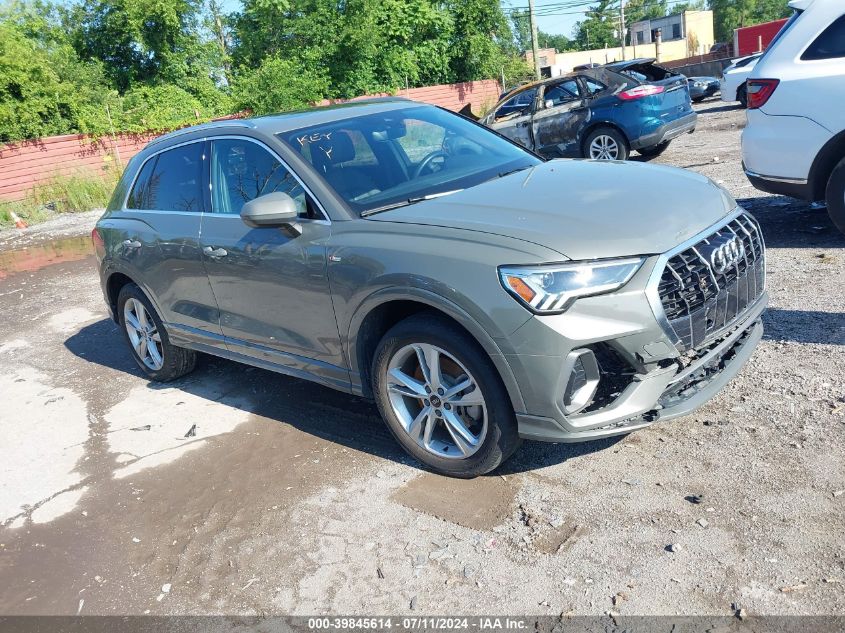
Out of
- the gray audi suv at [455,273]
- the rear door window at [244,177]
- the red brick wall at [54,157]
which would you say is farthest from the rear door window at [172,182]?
the red brick wall at [54,157]

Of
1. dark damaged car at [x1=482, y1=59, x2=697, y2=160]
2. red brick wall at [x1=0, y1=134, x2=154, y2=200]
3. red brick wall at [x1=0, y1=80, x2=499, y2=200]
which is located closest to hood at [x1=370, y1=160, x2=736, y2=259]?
dark damaged car at [x1=482, y1=59, x2=697, y2=160]

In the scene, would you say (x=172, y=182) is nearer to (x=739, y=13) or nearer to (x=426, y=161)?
(x=426, y=161)

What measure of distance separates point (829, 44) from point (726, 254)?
3463 mm

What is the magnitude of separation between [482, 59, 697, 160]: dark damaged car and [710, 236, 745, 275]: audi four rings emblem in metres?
8.25

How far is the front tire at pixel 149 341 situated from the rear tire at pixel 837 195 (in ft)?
17.1

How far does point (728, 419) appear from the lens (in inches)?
153

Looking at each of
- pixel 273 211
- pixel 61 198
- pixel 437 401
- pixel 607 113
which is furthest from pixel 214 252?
pixel 61 198

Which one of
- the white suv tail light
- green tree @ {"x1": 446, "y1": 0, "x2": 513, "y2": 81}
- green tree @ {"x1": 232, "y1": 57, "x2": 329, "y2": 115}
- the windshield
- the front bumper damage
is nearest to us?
the front bumper damage

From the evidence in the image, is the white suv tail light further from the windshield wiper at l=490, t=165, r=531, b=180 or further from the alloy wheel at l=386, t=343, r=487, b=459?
the alloy wheel at l=386, t=343, r=487, b=459

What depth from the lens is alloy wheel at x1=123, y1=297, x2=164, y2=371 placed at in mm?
5836

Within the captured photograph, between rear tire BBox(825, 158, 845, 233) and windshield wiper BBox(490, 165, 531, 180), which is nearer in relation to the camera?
windshield wiper BBox(490, 165, 531, 180)

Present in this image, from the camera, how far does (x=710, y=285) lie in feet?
11.1

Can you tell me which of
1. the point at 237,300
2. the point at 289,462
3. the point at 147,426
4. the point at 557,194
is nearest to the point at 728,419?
the point at 557,194

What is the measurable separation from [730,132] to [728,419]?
12.7 m
